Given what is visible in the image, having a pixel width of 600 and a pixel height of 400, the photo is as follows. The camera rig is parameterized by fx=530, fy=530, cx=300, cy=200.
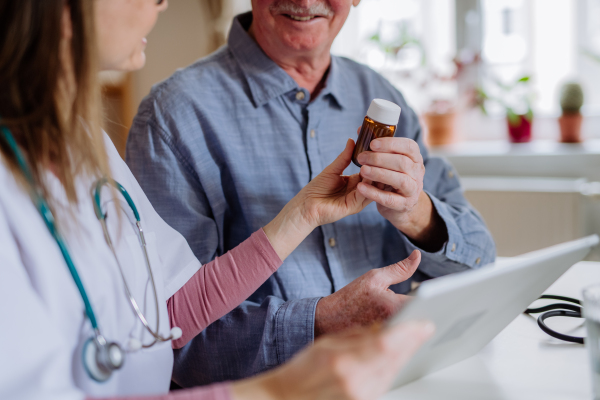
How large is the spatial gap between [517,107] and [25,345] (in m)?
2.30

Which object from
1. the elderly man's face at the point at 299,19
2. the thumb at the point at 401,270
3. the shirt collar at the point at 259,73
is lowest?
the thumb at the point at 401,270

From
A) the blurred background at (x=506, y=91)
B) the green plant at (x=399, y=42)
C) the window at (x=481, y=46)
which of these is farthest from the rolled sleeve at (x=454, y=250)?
the green plant at (x=399, y=42)

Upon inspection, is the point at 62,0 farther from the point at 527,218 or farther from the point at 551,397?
the point at 527,218

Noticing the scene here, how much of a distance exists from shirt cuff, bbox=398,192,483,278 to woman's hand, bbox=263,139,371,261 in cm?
23

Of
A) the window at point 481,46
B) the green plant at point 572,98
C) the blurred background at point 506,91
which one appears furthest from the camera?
the window at point 481,46

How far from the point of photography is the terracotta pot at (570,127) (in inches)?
86.4

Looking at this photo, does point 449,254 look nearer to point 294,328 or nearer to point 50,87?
point 294,328

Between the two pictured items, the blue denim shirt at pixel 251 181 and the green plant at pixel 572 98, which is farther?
the green plant at pixel 572 98

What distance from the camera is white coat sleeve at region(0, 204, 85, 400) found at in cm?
48

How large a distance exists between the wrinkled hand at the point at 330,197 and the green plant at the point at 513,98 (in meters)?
1.65

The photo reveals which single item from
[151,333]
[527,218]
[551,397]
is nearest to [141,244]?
[151,333]

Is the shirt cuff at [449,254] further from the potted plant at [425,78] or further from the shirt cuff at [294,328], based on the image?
the potted plant at [425,78]

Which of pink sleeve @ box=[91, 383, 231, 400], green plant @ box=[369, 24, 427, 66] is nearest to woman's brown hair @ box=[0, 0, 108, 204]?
pink sleeve @ box=[91, 383, 231, 400]

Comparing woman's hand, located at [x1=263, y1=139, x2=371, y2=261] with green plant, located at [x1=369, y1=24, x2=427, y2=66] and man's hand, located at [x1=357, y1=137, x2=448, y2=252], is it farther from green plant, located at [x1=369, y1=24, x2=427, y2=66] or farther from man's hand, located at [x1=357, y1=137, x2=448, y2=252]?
green plant, located at [x1=369, y1=24, x2=427, y2=66]
